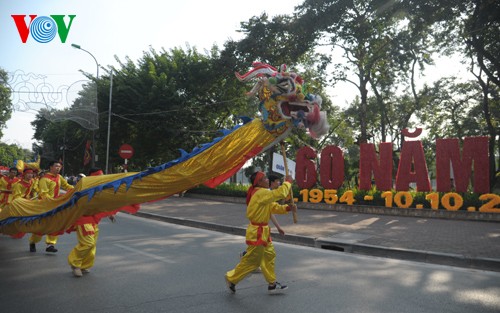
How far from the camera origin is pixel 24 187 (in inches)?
372

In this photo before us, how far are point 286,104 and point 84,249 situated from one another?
3.76 m

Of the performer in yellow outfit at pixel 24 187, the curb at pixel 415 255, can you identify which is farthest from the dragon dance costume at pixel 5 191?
the curb at pixel 415 255

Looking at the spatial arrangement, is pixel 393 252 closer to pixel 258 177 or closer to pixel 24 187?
pixel 258 177

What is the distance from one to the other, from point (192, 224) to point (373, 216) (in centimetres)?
688

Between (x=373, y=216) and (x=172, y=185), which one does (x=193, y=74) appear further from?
(x=172, y=185)

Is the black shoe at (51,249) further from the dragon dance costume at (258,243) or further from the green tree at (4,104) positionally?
the green tree at (4,104)

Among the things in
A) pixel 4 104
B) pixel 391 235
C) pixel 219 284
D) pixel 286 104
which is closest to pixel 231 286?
pixel 219 284

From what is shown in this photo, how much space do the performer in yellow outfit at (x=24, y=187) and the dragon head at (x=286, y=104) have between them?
6933 mm

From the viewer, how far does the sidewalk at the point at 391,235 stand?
8.08m

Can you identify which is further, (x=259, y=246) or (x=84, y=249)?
(x=84, y=249)

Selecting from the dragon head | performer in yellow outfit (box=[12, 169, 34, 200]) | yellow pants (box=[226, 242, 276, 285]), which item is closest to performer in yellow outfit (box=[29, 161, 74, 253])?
performer in yellow outfit (box=[12, 169, 34, 200])

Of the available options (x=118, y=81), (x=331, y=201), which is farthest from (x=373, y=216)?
(x=118, y=81)

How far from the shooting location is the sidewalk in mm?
8078

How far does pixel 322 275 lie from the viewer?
6.25m
